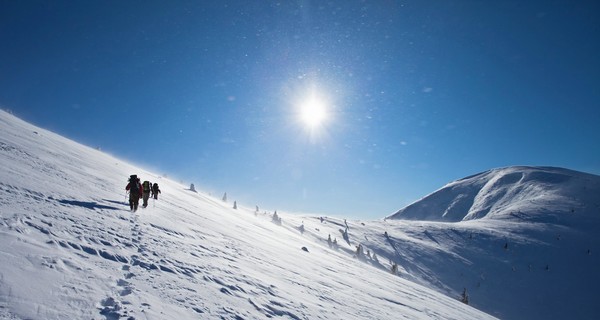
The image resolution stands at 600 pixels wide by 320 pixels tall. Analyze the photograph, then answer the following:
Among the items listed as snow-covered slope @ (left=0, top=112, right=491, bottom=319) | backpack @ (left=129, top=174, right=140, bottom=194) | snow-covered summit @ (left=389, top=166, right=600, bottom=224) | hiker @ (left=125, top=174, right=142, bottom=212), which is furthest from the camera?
snow-covered summit @ (left=389, top=166, right=600, bottom=224)

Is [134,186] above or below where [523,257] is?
below

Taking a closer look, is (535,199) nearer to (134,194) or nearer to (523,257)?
(523,257)

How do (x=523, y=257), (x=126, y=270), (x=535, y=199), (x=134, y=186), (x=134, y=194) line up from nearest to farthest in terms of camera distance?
(x=126, y=270), (x=134, y=194), (x=134, y=186), (x=523, y=257), (x=535, y=199)

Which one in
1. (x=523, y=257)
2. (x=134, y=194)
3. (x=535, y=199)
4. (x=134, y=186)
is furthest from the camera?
(x=535, y=199)

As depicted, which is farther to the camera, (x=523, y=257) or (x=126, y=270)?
(x=523, y=257)

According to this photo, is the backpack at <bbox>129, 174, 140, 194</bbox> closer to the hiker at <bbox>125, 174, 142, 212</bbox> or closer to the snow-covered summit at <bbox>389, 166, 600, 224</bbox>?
the hiker at <bbox>125, 174, 142, 212</bbox>

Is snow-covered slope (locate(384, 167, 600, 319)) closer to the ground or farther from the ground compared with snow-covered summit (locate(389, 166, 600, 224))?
closer to the ground

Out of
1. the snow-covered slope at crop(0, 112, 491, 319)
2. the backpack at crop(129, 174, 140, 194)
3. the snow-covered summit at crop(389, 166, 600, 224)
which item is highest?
the snow-covered summit at crop(389, 166, 600, 224)

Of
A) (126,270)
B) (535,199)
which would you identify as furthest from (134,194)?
(535,199)

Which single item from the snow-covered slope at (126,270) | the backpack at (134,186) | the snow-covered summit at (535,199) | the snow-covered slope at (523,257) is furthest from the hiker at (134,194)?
the snow-covered summit at (535,199)

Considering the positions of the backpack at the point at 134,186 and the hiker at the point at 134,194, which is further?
the backpack at the point at 134,186

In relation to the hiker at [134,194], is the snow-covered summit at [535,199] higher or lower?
higher

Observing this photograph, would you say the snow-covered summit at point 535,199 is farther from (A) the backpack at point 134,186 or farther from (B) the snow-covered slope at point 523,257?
(A) the backpack at point 134,186

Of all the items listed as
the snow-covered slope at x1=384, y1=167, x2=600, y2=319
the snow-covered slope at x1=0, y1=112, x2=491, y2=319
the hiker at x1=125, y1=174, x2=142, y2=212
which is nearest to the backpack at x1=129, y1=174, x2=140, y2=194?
the hiker at x1=125, y1=174, x2=142, y2=212
